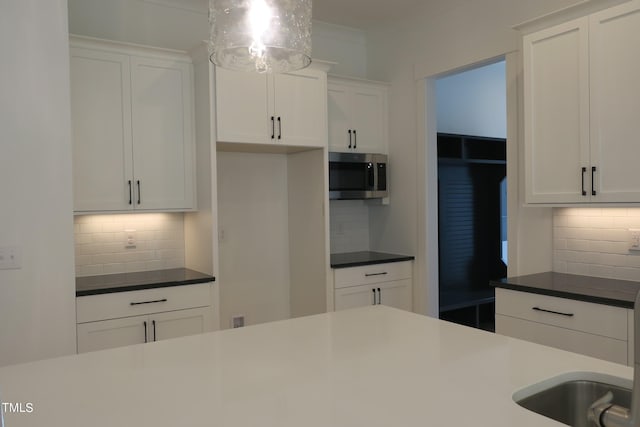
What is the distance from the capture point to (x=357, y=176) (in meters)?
4.33

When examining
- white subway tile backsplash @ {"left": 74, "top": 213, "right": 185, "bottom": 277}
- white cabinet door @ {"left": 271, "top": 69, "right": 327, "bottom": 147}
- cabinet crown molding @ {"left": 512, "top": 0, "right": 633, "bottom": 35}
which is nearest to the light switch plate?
white subway tile backsplash @ {"left": 74, "top": 213, "right": 185, "bottom": 277}

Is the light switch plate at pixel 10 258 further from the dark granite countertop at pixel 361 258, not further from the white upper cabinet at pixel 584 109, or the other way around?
the white upper cabinet at pixel 584 109

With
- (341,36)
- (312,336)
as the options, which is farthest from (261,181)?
(312,336)

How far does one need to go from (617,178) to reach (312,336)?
1868 millimetres

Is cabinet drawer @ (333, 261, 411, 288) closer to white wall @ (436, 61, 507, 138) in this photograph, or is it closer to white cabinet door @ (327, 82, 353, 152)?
white cabinet door @ (327, 82, 353, 152)

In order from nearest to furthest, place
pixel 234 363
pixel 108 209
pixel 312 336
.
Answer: pixel 234 363 < pixel 312 336 < pixel 108 209

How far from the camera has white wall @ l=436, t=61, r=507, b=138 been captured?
17.3ft

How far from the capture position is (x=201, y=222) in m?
3.64

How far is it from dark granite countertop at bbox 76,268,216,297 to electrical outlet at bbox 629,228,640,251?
258 cm

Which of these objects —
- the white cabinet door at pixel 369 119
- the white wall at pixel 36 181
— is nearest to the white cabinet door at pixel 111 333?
the white wall at pixel 36 181

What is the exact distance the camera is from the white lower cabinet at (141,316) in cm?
299

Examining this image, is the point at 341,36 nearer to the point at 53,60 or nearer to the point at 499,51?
the point at 499,51

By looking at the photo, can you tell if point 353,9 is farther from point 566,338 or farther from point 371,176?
point 566,338

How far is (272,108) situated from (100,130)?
3.86 feet
